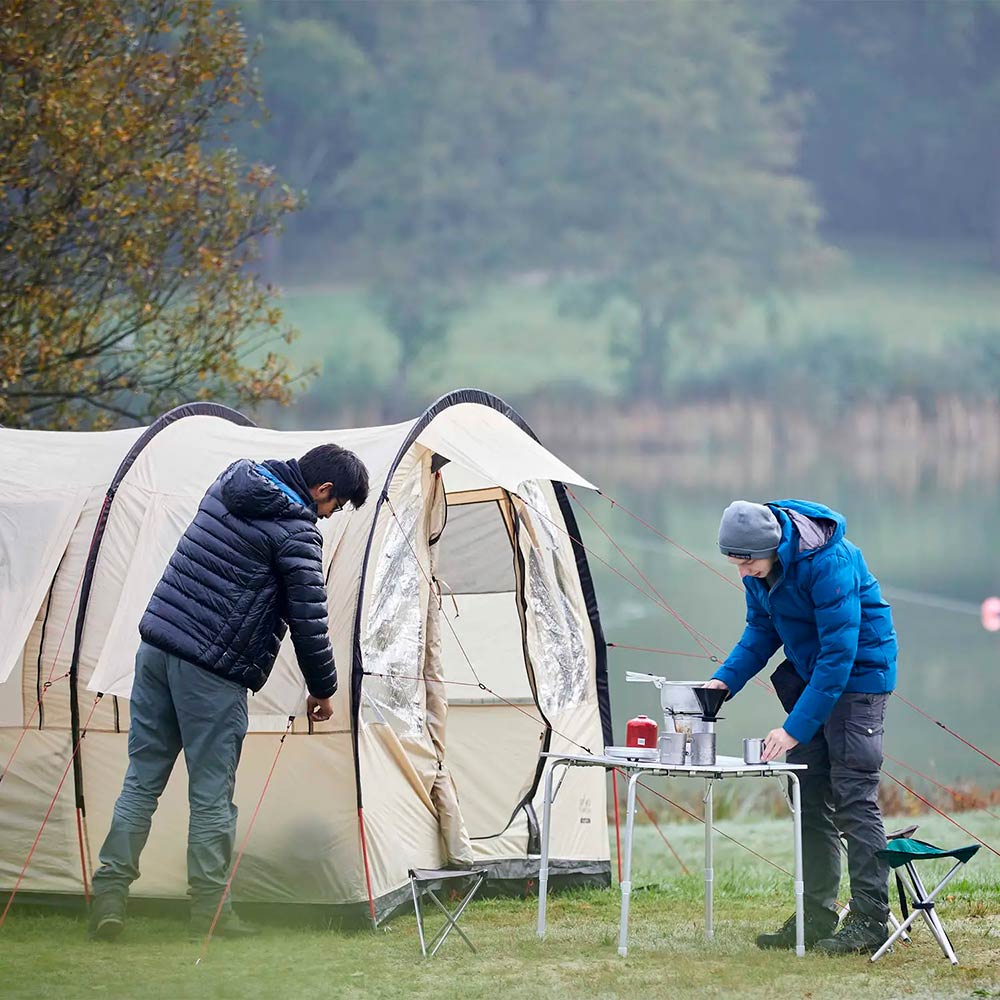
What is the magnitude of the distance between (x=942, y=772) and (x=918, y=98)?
49.1 ft

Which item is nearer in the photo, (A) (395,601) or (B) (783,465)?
(A) (395,601)

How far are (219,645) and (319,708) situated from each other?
394 mm

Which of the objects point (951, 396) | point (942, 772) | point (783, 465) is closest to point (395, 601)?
point (942, 772)

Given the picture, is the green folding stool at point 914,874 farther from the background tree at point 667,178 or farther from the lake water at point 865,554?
the background tree at point 667,178

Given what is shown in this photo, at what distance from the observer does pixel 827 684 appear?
14.6 ft

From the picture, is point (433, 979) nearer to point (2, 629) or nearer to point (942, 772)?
point (2, 629)

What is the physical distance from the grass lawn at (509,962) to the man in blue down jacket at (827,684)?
0.74ft

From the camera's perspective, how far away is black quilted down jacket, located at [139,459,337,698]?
4621 millimetres

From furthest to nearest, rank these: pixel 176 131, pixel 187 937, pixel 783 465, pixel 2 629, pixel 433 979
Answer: pixel 783 465, pixel 176 131, pixel 2 629, pixel 187 937, pixel 433 979

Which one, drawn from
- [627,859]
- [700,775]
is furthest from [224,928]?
[700,775]

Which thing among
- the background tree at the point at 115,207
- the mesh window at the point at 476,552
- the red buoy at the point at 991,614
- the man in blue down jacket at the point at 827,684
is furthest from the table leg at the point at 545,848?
the red buoy at the point at 991,614

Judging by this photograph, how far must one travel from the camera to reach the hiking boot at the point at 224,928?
475 cm

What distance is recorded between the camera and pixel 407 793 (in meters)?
5.38

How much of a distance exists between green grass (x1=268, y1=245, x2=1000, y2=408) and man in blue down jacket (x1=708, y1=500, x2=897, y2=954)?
891 inches
